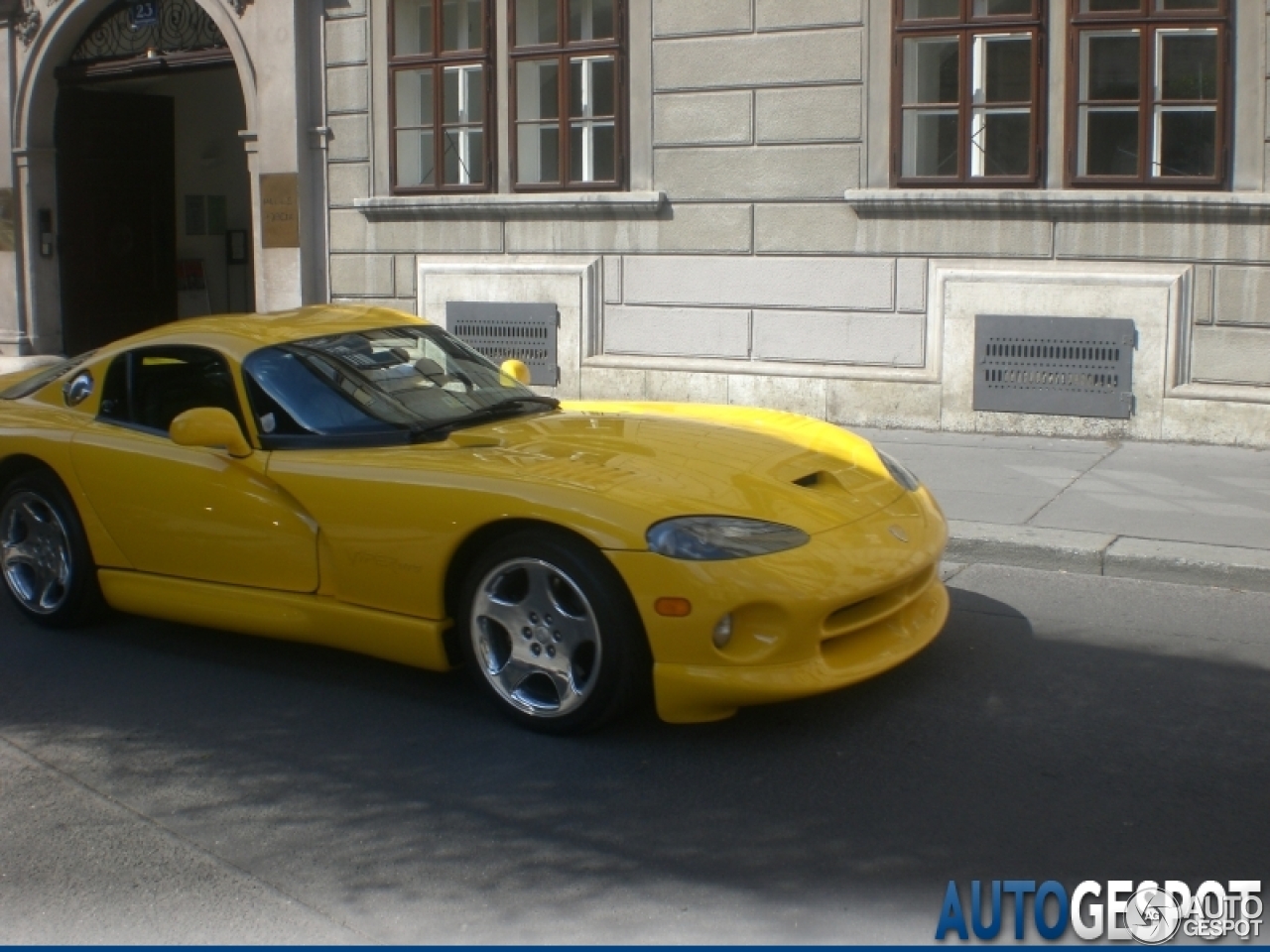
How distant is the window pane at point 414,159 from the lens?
46.3ft

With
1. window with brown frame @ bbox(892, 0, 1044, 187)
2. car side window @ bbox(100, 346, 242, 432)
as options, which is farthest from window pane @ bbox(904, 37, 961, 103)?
car side window @ bbox(100, 346, 242, 432)

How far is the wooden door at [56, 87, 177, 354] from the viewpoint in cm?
1756

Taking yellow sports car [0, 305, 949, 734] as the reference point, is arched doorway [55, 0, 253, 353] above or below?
above

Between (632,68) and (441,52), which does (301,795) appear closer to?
(632,68)

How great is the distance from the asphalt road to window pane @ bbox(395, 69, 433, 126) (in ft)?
28.9

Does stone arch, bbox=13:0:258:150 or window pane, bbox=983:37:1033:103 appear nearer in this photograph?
window pane, bbox=983:37:1033:103

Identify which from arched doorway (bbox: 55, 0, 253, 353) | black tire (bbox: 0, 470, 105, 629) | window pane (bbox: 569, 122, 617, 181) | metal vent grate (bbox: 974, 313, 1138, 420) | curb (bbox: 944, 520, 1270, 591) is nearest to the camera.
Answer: black tire (bbox: 0, 470, 105, 629)

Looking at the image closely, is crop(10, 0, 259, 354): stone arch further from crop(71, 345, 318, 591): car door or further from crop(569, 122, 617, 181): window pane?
crop(71, 345, 318, 591): car door

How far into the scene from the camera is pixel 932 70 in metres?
11.7

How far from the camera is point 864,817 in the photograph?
441 cm

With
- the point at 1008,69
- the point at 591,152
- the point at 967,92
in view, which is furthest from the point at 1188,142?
the point at 591,152

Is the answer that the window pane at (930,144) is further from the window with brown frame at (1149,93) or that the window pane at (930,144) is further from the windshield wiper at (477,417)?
the windshield wiper at (477,417)

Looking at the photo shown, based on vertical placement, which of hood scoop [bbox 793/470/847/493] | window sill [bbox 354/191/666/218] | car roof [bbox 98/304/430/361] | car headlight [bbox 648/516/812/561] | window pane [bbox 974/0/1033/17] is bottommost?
car headlight [bbox 648/516/812/561]

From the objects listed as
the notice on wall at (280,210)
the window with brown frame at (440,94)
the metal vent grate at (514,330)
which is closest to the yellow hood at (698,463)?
the metal vent grate at (514,330)
